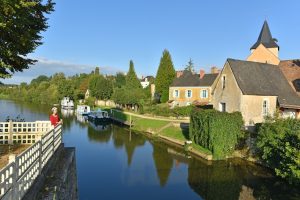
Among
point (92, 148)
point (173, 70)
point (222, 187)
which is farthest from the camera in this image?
point (173, 70)

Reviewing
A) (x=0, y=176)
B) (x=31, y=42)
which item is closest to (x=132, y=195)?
(x=31, y=42)

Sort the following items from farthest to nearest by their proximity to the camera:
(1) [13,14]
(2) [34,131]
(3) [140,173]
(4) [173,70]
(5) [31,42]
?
(4) [173,70], (3) [140,173], (2) [34,131], (5) [31,42], (1) [13,14]

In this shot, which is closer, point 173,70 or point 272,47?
point 272,47

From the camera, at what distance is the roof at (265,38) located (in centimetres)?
4484

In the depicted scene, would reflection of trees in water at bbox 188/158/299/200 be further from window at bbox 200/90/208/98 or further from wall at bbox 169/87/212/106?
window at bbox 200/90/208/98

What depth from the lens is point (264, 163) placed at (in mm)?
23266

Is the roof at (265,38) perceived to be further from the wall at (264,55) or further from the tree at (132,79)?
the tree at (132,79)

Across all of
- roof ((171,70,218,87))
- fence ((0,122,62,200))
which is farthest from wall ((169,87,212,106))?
fence ((0,122,62,200))

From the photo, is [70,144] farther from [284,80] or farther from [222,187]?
[284,80]

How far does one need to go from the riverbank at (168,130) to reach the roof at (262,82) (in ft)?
22.5

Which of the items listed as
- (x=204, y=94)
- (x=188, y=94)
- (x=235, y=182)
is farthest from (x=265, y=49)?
(x=235, y=182)

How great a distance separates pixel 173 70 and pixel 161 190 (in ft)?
167

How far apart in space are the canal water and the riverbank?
1.01 m

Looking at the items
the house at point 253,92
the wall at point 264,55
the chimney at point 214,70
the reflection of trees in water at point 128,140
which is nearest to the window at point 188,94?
the chimney at point 214,70
